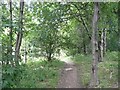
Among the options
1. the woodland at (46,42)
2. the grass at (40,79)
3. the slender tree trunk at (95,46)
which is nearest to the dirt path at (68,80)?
→ the woodland at (46,42)

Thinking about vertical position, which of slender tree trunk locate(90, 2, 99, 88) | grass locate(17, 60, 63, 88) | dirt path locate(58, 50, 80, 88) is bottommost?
dirt path locate(58, 50, 80, 88)

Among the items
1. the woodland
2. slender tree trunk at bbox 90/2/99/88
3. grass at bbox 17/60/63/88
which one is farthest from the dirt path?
slender tree trunk at bbox 90/2/99/88

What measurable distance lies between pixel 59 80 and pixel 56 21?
2433 millimetres

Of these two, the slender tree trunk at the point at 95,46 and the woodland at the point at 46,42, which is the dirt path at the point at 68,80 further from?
the slender tree trunk at the point at 95,46

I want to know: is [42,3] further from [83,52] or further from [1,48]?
[83,52]

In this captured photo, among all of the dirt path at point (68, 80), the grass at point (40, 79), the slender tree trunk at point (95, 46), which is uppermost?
the slender tree trunk at point (95, 46)

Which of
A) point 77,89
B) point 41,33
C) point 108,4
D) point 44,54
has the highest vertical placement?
point 108,4

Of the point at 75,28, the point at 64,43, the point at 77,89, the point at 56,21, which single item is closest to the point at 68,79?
the point at 77,89

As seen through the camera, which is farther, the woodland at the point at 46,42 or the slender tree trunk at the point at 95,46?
the slender tree trunk at the point at 95,46

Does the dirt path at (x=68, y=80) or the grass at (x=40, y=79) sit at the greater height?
the grass at (x=40, y=79)

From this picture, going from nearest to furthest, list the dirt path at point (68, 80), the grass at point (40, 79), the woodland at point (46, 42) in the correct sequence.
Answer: the woodland at point (46, 42), the grass at point (40, 79), the dirt path at point (68, 80)

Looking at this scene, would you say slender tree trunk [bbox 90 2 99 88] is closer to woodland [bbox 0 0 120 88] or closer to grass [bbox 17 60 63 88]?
woodland [bbox 0 0 120 88]

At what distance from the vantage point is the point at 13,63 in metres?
5.66

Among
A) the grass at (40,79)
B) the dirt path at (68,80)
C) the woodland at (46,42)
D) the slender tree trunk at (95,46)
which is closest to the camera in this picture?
the woodland at (46,42)
